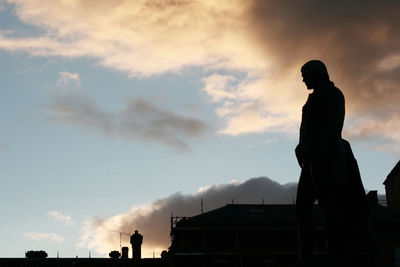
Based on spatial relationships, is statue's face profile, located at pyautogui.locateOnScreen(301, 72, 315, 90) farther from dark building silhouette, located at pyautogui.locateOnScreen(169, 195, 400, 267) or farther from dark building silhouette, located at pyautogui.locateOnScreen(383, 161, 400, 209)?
dark building silhouette, located at pyautogui.locateOnScreen(383, 161, 400, 209)

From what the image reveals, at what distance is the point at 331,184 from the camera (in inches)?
307

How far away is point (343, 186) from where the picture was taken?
25.7 ft

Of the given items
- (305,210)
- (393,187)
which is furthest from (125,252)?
(305,210)

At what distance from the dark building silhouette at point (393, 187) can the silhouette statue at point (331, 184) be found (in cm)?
6063

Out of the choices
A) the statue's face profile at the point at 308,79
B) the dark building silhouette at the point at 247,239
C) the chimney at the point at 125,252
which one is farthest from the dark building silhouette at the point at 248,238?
the statue's face profile at the point at 308,79

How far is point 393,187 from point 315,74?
64.0 metres

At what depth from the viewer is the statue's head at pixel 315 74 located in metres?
8.35

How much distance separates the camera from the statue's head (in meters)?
8.35

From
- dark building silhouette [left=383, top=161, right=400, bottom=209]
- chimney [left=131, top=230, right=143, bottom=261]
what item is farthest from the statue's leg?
dark building silhouette [left=383, top=161, right=400, bottom=209]

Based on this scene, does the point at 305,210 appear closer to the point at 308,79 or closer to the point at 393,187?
the point at 308,79

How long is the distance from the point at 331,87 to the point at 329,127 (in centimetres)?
65

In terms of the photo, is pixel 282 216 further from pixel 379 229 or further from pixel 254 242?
pixel 379 229

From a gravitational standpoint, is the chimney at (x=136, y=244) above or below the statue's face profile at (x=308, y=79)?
above

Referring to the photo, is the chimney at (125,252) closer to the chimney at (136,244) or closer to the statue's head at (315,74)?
the chimney at (136,244)
